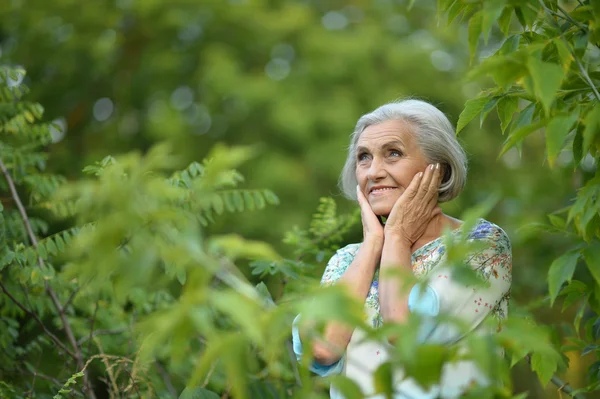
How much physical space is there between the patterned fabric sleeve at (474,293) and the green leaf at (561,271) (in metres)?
0.42

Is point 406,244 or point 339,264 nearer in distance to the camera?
point 406,244

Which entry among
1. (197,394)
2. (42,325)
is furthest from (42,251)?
(197,394)

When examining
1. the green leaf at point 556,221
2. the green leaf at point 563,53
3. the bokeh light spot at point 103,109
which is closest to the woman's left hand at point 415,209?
the green leaf at point 556,221

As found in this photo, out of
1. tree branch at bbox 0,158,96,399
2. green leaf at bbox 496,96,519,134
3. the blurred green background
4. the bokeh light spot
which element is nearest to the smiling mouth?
green leaf at bbox 496,96,519,134

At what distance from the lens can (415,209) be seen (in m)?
3.18

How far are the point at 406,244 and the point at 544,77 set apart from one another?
4.36 ft

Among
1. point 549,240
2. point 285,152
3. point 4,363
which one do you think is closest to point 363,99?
point 285,152

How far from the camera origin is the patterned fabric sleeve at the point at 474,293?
269 centimetres

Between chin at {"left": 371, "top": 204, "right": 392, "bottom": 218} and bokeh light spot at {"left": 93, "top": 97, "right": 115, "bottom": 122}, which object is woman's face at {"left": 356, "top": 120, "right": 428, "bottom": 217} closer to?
chin at {"left": 371, "top": 204, "right": 392, "bottom": 218}

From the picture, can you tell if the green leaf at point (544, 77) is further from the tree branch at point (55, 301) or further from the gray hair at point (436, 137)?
the tree branch at point (55, 301)

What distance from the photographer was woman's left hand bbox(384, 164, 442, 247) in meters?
3.13

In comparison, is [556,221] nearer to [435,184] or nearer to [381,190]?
[435,184]

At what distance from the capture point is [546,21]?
252 cm

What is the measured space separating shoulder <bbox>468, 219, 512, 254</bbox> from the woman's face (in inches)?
16.1
